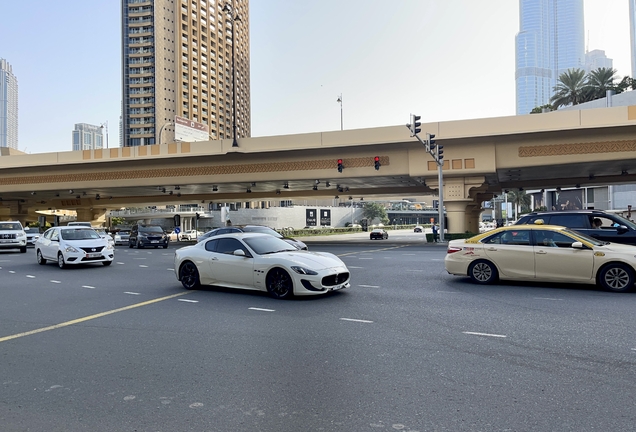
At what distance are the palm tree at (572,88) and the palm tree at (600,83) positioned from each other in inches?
36.3

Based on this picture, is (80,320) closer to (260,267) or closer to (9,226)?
(260,267)

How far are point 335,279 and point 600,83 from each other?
63301 millimetres

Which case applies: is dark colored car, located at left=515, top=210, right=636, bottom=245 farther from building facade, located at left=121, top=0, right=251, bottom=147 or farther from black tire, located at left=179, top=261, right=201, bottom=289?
building facade, located at left=121, top=0, right=251, bottom=147

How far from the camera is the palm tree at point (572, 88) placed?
195 ft

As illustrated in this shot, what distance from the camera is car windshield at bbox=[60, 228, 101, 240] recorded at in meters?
18.4

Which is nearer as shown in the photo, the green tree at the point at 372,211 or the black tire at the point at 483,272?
the black tire at the point at 483,272

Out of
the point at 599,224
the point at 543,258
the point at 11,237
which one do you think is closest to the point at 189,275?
the point at 543,258

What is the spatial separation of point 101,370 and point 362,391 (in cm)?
297

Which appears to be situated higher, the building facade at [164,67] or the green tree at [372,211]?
the building facade at [164,67]

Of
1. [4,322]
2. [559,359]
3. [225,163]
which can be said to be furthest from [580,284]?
[225,163]

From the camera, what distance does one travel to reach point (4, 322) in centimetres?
849

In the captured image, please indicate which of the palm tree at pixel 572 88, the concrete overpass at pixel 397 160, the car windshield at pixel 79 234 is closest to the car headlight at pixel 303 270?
the car windshield at pixel 79 234

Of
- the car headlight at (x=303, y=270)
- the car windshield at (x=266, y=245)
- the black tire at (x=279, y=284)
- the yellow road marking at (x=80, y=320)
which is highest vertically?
the car windshield at (x=266, y=245)

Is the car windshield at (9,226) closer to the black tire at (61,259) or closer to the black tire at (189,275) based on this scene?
the black tire at (61,259)
